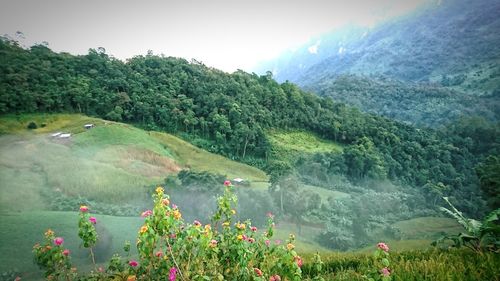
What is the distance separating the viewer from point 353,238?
104 ft

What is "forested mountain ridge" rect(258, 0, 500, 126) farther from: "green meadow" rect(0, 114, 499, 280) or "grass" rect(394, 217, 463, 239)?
"grass" rect(394, 217, 463, 239)

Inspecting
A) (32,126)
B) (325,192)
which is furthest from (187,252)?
(32,126)

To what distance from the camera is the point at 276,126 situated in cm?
6756

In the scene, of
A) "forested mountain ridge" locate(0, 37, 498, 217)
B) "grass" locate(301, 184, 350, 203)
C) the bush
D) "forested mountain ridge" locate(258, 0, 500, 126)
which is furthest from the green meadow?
"forested mountain ridge" locate(258, 0, 500, 126)

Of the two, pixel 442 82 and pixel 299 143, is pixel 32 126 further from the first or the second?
pixel 442 82

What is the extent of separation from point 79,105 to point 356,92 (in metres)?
94.2

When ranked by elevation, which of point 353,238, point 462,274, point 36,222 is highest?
point 462,274

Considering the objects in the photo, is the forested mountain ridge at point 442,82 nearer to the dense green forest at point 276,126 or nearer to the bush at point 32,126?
the dense green forest at point 276,126

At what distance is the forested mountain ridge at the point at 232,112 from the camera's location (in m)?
55.3

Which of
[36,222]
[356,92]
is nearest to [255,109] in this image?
[36,222]

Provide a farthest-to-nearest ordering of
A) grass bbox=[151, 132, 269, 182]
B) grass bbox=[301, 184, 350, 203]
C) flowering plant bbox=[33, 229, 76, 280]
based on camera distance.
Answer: grass bbox=[151, 132, 269, 182]
grass bbox=[301, 184, 350, 203]
flowering plant bbox=[33, 229, 76, 280]

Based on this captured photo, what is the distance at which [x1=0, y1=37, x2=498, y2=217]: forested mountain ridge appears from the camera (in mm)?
55344

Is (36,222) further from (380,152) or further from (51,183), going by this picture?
(380,152)

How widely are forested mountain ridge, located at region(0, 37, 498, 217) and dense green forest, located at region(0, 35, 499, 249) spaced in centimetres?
18
